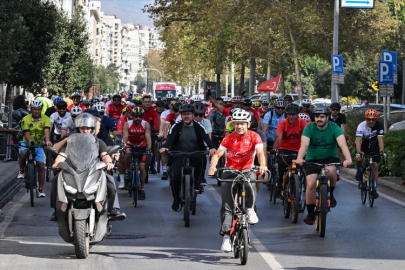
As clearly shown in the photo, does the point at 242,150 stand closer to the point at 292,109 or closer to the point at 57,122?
the point at 292,109

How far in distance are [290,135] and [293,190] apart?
1.36m

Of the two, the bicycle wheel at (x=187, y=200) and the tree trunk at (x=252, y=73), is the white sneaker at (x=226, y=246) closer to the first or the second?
the bicycle wheel at (x=187, y=200)

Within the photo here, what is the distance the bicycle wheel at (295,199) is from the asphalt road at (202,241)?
5.4 inches

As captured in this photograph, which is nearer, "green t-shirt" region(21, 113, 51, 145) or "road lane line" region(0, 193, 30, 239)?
"road lane line" region(0, 193, 30, 239)

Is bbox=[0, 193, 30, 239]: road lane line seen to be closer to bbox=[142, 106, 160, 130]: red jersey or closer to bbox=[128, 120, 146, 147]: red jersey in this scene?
bbox=[128, 120, 146, 147]: red jersey

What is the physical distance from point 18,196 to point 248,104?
4759 millimetres

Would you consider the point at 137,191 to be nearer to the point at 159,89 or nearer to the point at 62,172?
the point at 62,172

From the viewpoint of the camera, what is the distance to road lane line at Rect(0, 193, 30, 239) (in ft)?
38.4

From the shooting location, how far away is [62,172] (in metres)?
9.20

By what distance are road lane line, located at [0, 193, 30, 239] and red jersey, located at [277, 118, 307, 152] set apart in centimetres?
422

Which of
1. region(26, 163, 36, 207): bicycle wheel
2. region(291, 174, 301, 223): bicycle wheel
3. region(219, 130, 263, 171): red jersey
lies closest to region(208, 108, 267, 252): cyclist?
region(219, 130, 263, 171): red jersey

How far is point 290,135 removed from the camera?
1401 centimetres

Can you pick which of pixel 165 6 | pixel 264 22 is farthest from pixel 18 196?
pixel 165 6

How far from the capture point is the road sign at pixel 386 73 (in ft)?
73.9
